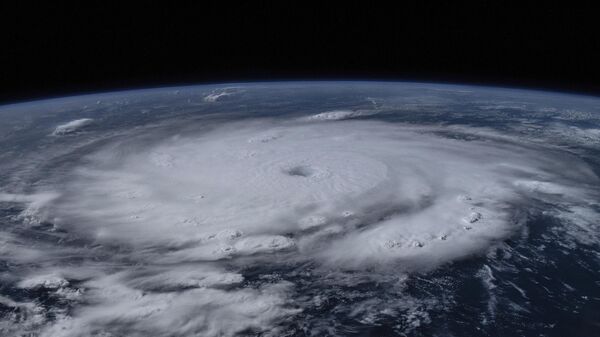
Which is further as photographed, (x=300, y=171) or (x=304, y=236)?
(x=300, y=171)

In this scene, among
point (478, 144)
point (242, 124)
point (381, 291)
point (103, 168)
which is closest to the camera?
point (381, 291)

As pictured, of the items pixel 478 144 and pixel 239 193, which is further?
pixel 478 144

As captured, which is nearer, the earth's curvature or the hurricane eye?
the earth's curvature

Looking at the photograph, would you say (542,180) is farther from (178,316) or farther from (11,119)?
(11,119)

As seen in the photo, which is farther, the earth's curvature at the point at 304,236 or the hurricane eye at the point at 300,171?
the hurricane eye at the point at 300,171

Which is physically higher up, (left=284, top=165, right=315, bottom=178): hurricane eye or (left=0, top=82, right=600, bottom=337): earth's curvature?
(left=284, top=165, right=315, bottom=178): hurricane eye

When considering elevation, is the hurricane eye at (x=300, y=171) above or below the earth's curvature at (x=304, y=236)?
above

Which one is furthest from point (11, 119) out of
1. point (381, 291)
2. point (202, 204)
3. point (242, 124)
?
point (381, 291)

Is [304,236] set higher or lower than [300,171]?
lower
